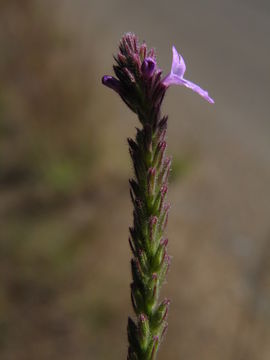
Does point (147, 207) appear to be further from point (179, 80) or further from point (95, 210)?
point (95, 210)


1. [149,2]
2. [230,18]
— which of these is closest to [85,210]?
[230,18]

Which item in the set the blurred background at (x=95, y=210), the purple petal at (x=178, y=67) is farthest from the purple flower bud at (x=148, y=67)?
the blurred background at (x=95, y=210)

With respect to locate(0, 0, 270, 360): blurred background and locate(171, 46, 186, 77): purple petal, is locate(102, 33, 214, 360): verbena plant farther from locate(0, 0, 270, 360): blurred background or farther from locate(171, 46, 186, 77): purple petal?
locate(0, 0, 270, 360): blurred background

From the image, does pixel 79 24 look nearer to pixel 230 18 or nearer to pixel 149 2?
pixel 230 18

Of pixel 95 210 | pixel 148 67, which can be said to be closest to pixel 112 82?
pixel 148 67

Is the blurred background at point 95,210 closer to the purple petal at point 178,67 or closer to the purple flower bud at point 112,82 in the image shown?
the purple petal at point 178,67
